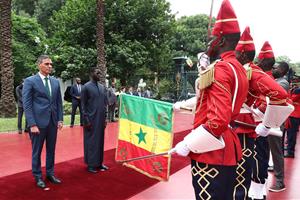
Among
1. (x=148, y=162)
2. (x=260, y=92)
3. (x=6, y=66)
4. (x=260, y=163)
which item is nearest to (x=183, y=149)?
(x=260, y=92)

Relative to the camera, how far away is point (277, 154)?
17.4 ft

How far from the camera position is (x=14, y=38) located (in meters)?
22.9

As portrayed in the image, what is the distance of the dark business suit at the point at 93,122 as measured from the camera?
601 centimetres

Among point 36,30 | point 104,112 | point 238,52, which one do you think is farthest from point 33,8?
point 238,52

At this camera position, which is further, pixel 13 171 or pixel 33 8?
pixel 33 8

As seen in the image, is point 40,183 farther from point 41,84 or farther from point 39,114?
point 41,84

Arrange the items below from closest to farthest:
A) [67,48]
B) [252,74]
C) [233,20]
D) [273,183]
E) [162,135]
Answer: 1. [233,20]
2. [252,74]
3. [162,135]
4. [273,183]
5. [67,48]

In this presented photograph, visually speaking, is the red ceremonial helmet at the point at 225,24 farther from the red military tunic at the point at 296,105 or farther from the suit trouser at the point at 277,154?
the red military tunic at the point at 296,105

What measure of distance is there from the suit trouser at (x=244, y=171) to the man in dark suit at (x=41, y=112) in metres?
2.84

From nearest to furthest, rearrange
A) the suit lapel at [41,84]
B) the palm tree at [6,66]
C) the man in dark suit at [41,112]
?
the man in dark suit at [41,112] → the suit lapel at [41,84] → the palm tree at [6,66]

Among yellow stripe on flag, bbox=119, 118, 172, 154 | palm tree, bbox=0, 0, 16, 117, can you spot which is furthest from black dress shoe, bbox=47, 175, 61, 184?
palm tree, bbox=0, 0, 16, 117

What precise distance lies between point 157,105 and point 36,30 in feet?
71.0

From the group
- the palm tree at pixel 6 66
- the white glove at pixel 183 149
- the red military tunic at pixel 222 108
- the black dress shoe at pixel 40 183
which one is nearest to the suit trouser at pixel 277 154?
the red military tunic at pixel 222 108

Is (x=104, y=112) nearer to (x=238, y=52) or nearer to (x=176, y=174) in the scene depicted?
(x=176, y=174)
